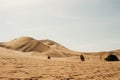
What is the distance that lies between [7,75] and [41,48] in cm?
5617

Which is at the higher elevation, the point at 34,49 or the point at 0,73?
the point at 34,49

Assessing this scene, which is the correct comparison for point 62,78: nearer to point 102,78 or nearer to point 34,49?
point 102,78

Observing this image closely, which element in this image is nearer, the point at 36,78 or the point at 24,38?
the point at 36,78

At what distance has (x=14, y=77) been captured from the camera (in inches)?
349

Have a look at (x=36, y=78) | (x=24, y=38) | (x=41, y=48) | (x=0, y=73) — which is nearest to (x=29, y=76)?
(x=36, y=78)

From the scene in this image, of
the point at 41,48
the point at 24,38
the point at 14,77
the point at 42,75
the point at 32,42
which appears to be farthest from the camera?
the point at 24,38

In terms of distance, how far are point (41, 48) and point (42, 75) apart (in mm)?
55574

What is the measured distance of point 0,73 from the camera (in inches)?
367

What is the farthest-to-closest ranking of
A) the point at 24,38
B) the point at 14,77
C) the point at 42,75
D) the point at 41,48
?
the point at 24,38, the point at 41,48, the point at 42,75, the point at 14,77

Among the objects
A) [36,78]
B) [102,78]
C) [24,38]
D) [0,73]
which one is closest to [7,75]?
[0,73]

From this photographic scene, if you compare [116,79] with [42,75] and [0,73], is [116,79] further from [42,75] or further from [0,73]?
[0,73]

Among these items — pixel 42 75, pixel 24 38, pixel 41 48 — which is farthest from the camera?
pixel 24 38

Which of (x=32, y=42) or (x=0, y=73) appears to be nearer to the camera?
(x=0, y=73)

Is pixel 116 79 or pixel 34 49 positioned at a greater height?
pixel 34 49
